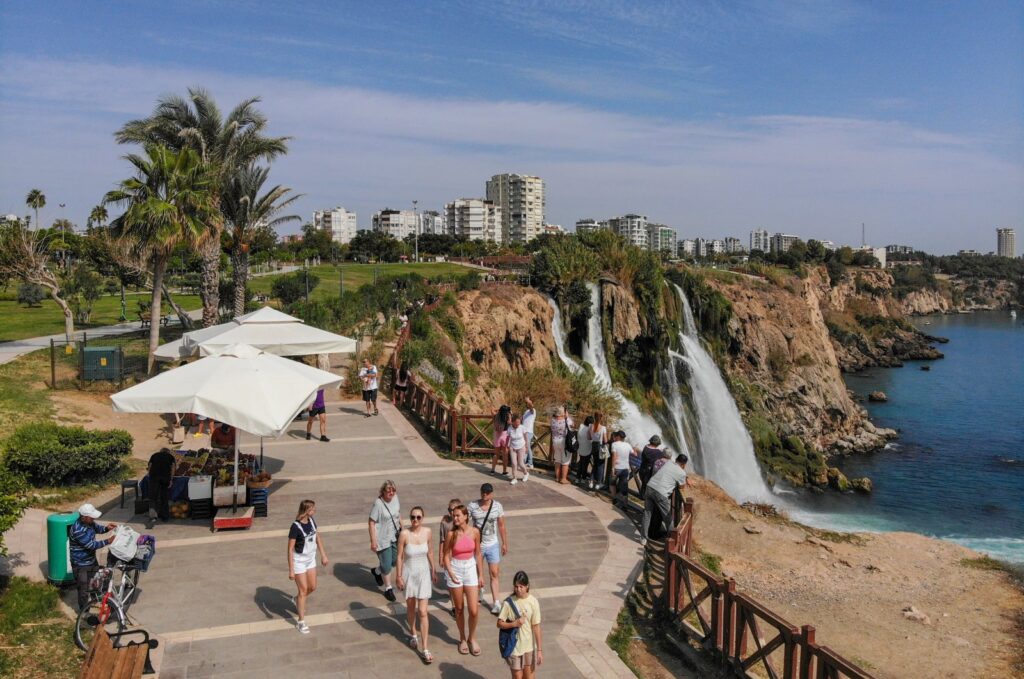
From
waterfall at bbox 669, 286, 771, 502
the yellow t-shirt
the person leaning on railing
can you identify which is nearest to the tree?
the person leaning on railing

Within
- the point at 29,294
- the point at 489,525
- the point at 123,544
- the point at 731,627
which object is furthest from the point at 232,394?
the point at 29,294

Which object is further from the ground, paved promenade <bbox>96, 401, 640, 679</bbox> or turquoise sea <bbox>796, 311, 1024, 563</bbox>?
paved promenade <bbox>96, 401, 640, 679</bbox>

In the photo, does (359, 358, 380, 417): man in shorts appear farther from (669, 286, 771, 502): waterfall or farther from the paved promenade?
(669, 286, 771, 502): waterfall

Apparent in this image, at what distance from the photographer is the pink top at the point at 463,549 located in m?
7.57

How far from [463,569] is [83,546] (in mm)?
4158

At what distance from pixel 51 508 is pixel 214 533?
294 centimetres

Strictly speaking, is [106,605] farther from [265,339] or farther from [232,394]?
[265,339]

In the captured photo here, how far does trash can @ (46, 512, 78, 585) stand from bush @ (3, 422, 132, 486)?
13.0 ft

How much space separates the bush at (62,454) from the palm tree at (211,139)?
10215 mm

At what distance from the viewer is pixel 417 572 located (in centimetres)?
751

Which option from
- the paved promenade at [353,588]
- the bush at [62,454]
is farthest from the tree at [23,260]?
the paved promenade at [353,588]

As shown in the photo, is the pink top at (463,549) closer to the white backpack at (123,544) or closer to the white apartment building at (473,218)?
the white backpack at (123,544)

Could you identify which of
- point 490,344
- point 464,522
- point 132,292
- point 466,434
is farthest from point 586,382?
point 132,292

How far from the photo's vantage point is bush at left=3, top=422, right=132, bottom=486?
1191 centimetres
